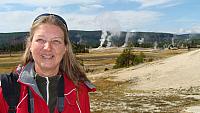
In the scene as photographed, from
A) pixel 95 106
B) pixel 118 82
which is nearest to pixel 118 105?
pixel 95 106

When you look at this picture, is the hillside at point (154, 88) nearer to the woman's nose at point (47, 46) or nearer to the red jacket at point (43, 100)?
the red jacket at point (43, 100)

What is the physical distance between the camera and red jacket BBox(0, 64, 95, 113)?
113 inches

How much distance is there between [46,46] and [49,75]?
235 millimetres

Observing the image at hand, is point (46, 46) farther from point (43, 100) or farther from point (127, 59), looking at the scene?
point (127, 59)

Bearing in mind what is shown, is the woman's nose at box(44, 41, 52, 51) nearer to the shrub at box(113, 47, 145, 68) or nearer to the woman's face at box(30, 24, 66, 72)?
the woman's face at box(30, 24, 66, 72)

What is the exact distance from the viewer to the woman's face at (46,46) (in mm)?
3084

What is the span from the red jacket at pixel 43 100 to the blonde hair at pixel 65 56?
0.22 feet

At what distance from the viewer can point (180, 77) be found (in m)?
41.6

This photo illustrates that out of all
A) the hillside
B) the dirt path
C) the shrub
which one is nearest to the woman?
the hillside

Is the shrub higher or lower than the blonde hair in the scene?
lower

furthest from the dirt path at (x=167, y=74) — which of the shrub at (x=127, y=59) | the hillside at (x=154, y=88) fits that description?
the shrub at (x=127, y=59)

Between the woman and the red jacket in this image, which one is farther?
the woman

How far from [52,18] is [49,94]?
597mm

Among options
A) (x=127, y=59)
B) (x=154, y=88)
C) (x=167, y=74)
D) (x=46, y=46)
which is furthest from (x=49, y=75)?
(x=127, y=59)
